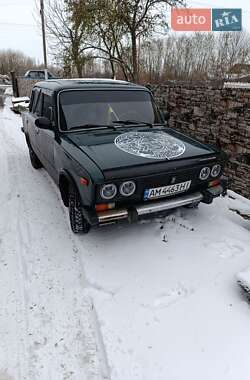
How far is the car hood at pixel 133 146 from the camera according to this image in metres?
3.05

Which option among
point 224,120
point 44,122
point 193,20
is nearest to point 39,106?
point 44,122

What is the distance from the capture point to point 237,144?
508cm

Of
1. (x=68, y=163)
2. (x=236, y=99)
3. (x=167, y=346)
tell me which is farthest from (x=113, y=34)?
(x=167, y=346)

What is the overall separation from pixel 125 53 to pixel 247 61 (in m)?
8.39

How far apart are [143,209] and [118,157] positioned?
60 centimetres

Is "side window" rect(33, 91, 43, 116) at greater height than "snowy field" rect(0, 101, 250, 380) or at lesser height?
greater

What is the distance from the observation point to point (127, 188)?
296 cm

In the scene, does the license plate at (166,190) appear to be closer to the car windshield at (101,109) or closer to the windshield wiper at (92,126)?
the windshield wiper at (92,126)

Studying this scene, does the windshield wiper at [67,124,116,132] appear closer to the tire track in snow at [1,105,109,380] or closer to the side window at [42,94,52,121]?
the side window at [42,94,52,121]

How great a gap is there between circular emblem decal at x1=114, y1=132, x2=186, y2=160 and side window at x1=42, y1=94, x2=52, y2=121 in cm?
128

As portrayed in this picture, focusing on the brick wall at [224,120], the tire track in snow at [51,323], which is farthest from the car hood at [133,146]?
the brick wall at [224,120]

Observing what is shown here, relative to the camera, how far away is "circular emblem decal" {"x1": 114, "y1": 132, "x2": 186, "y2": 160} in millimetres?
3227

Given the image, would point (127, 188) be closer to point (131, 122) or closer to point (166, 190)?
point (166, 190)

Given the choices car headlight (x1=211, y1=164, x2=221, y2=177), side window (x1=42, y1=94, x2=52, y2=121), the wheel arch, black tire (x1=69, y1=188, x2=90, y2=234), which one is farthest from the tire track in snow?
car headlight (x1=211, y1=164, x2=221, y2=177)
